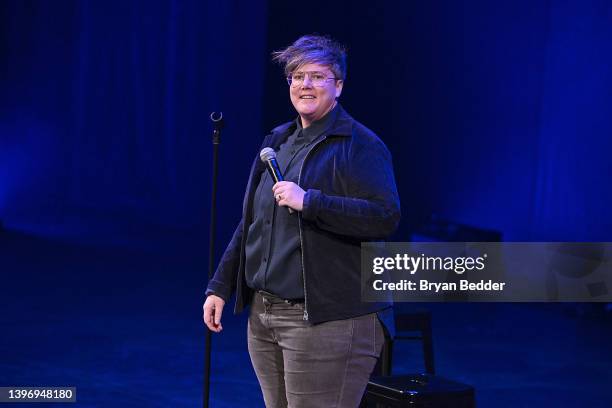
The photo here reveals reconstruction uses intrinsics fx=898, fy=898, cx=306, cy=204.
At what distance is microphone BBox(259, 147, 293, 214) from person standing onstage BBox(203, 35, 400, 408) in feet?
0.12

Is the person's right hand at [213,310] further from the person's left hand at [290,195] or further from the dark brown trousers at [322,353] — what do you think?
the person's left hand at [290,195]

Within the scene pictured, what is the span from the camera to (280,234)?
190cm

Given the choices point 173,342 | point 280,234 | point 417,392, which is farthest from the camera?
point 173,342

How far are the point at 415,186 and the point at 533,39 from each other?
1.89 metres

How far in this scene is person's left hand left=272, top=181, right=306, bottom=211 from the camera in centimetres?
179

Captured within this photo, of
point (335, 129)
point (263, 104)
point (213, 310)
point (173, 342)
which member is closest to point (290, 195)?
point (335, 129)

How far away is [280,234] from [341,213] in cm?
15

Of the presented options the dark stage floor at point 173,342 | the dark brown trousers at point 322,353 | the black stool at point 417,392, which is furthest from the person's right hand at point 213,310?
the dark stage floor at point 173,342

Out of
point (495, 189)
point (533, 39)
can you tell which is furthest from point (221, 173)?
point (533, 39)

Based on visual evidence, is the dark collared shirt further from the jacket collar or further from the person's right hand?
the person's right hand

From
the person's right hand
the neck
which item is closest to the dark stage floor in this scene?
the person's right hand

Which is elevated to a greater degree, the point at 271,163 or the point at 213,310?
the point at 271,163

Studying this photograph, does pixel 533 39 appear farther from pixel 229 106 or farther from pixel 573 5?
pixel 229 106

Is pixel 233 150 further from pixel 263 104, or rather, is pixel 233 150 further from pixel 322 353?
pixel 322 353
